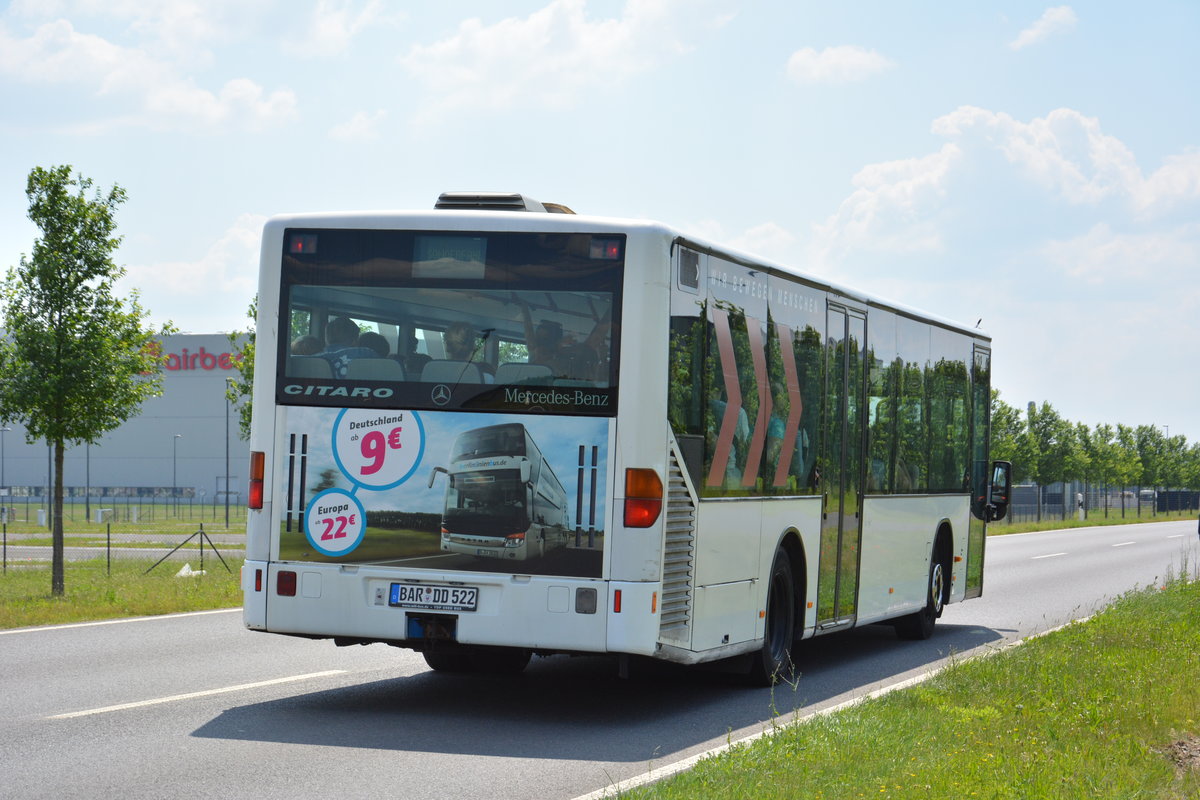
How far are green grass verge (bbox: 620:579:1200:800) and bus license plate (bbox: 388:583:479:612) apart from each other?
2073 millimetres

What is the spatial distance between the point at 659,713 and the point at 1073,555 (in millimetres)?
28140

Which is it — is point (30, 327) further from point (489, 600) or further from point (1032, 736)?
point (1032, 736)

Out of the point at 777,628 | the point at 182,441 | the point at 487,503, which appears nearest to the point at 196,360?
the point at 182,441

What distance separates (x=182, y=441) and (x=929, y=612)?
96.5m

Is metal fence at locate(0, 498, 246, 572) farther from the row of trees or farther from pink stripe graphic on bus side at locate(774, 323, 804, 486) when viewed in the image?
the row of trees

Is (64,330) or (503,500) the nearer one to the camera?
(503,500)

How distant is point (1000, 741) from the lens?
859cm

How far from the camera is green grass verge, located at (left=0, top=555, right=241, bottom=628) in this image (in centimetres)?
1702

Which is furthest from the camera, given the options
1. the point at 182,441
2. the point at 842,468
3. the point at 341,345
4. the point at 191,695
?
the point at 182,441

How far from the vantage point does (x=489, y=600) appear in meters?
9.54

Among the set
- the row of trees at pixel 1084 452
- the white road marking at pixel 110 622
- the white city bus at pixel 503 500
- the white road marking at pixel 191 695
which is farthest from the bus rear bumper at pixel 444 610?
the row of trees at pixel 1084 452

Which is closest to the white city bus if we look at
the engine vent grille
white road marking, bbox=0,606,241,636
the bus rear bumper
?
the bus rear bumper

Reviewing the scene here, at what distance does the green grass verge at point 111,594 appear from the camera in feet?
55.8

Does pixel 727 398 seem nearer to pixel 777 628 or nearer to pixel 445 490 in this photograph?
pixel 445 490
